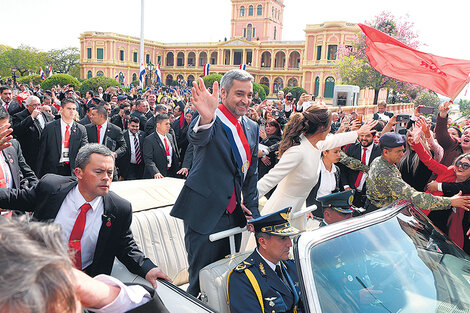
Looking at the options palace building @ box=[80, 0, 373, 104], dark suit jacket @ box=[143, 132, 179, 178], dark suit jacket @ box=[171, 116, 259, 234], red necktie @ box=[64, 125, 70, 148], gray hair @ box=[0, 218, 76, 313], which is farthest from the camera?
palace building @ box=[80, 0, 373, 104]

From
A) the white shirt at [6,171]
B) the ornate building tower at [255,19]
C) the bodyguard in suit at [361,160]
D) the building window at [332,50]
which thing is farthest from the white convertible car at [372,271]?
the ornate building tower at [255,19]

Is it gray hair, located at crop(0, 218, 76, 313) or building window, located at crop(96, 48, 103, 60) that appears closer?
gray hair, located at crop(0, 218, 76, 313)

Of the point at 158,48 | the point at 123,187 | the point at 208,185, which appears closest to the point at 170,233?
the point at 123,187

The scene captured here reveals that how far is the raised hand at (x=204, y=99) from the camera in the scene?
7.55 ft

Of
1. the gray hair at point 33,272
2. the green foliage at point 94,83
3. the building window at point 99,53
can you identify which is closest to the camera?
the gray hair at point 33,272

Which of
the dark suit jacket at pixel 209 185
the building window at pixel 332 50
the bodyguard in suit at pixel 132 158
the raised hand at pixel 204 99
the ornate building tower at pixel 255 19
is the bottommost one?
the bodyguard in suit at pixel 132 158

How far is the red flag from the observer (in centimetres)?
566

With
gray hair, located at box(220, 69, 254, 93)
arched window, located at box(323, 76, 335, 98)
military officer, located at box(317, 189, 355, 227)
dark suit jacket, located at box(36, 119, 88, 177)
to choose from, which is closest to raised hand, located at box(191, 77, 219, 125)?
gray hair, located at box(220, 69, 254, 93)

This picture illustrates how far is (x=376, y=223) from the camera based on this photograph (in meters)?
2.29

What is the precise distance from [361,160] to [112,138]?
4.04m

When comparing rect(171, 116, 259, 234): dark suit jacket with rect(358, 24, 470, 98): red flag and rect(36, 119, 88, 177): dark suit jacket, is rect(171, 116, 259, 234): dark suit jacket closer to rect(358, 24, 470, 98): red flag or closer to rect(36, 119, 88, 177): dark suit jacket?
rect(36, 119, 88, 177): dark suit jacket

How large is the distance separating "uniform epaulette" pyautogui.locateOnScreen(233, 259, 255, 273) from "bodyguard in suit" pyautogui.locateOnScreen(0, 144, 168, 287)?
596 mm

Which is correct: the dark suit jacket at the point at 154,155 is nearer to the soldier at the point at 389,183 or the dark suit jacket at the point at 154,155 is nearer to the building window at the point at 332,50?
the soldier at the point at 389,183

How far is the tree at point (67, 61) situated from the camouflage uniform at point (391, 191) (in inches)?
3216
